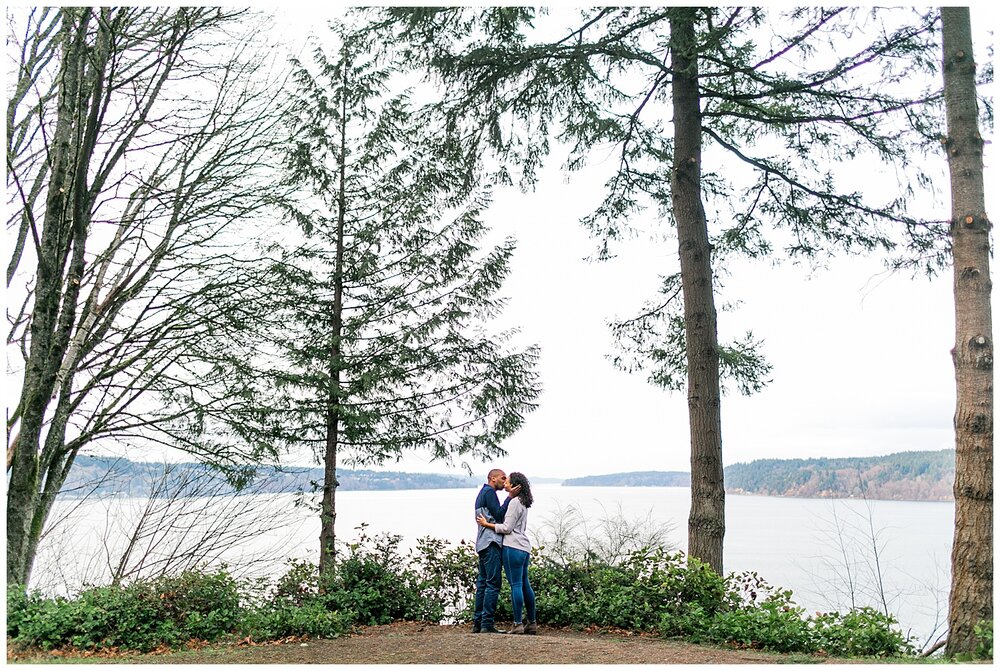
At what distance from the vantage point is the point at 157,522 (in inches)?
357

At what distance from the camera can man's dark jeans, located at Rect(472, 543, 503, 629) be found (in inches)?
276

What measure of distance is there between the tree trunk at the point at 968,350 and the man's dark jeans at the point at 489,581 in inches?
144

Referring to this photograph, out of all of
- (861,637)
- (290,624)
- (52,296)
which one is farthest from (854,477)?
(52,296)

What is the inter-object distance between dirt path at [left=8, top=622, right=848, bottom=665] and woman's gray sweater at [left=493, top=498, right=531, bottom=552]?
0.78 meters

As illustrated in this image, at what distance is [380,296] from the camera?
29.8ft

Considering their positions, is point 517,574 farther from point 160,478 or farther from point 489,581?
point 160,478

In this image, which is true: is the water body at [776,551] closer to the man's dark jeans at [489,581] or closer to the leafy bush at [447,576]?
the leafy bush at [447,576]

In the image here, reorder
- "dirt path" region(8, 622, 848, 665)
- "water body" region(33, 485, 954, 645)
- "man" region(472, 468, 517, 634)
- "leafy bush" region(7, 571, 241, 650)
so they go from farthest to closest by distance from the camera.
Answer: "water body" region(33, 485, 954, 645)
"man" region(472, 468, 517, 634)
"leafy bush" region(7, 571, 241, 650)
"dirt path" region(8, 622, 848, 665)

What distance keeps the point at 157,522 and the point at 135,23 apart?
5607mm

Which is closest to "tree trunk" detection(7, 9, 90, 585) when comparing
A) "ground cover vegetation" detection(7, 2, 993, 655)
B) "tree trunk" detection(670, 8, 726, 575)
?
"ground cover vegetation" detection(7, 2, 993, 655)

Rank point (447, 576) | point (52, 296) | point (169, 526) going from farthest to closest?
point (169, 526), point (447, 576), point (52, 296)

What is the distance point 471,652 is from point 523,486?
1505mm

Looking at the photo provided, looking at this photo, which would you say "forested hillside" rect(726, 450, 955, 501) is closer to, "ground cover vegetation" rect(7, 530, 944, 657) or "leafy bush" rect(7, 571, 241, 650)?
"ground cover vegetation" rect(7, 530, 944, 657)

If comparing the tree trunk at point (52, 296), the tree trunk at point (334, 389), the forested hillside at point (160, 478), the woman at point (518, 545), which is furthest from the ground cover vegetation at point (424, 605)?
the forested hillside at point (160, 478)
